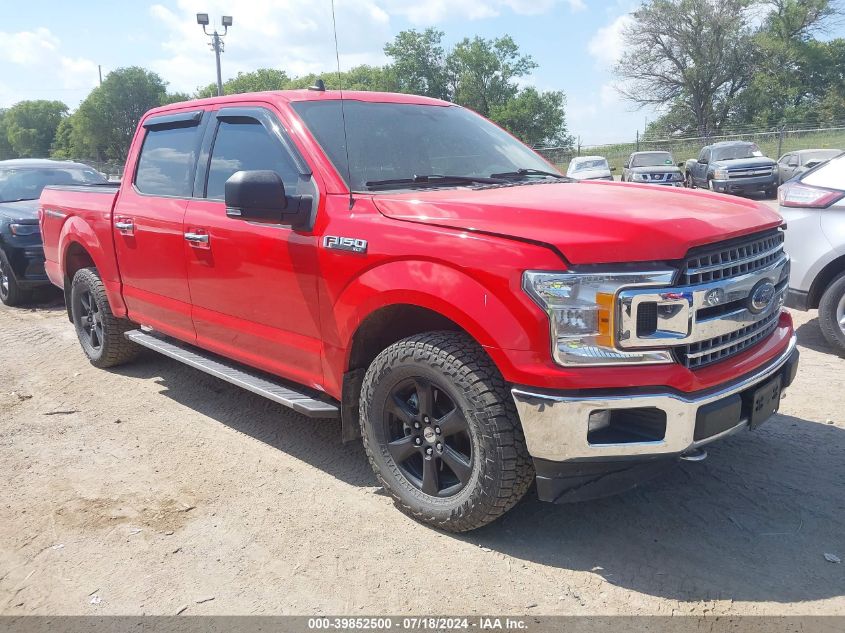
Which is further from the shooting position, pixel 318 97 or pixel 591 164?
pixel 591 164

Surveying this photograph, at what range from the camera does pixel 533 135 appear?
206 ft

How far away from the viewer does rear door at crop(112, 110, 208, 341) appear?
15.1 feet

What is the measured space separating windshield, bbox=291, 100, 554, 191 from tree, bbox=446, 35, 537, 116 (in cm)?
6228

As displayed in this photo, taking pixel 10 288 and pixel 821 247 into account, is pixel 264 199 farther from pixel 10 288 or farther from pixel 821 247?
pixel 10 288

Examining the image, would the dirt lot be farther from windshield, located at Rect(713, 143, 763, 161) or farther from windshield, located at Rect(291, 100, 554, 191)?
windshield, located at Rect(713, 143, 763, 161)

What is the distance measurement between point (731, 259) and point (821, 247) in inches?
126

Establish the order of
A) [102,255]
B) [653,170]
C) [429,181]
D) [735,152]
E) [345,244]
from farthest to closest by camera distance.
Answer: [653,170] → [735,152] → [102,255] → [429,181] → [345,244]

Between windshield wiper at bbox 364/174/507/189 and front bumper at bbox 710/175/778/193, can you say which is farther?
front bumper at bbox 710/175/778/193

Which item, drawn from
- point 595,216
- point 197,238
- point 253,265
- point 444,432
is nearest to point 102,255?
point 197,238

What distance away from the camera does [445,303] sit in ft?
9.86

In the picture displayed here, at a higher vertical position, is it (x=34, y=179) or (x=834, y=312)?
(x=34, y=179)

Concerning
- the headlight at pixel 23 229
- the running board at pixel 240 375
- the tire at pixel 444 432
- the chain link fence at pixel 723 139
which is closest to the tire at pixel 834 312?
the tire at pixel 444 432

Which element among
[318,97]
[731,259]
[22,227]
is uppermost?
[318,97]

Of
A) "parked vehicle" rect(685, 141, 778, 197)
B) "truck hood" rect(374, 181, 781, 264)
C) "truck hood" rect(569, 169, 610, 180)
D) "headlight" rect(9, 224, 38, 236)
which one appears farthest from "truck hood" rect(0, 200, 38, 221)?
"truck hood" rect(569, 169, 610, 180)
